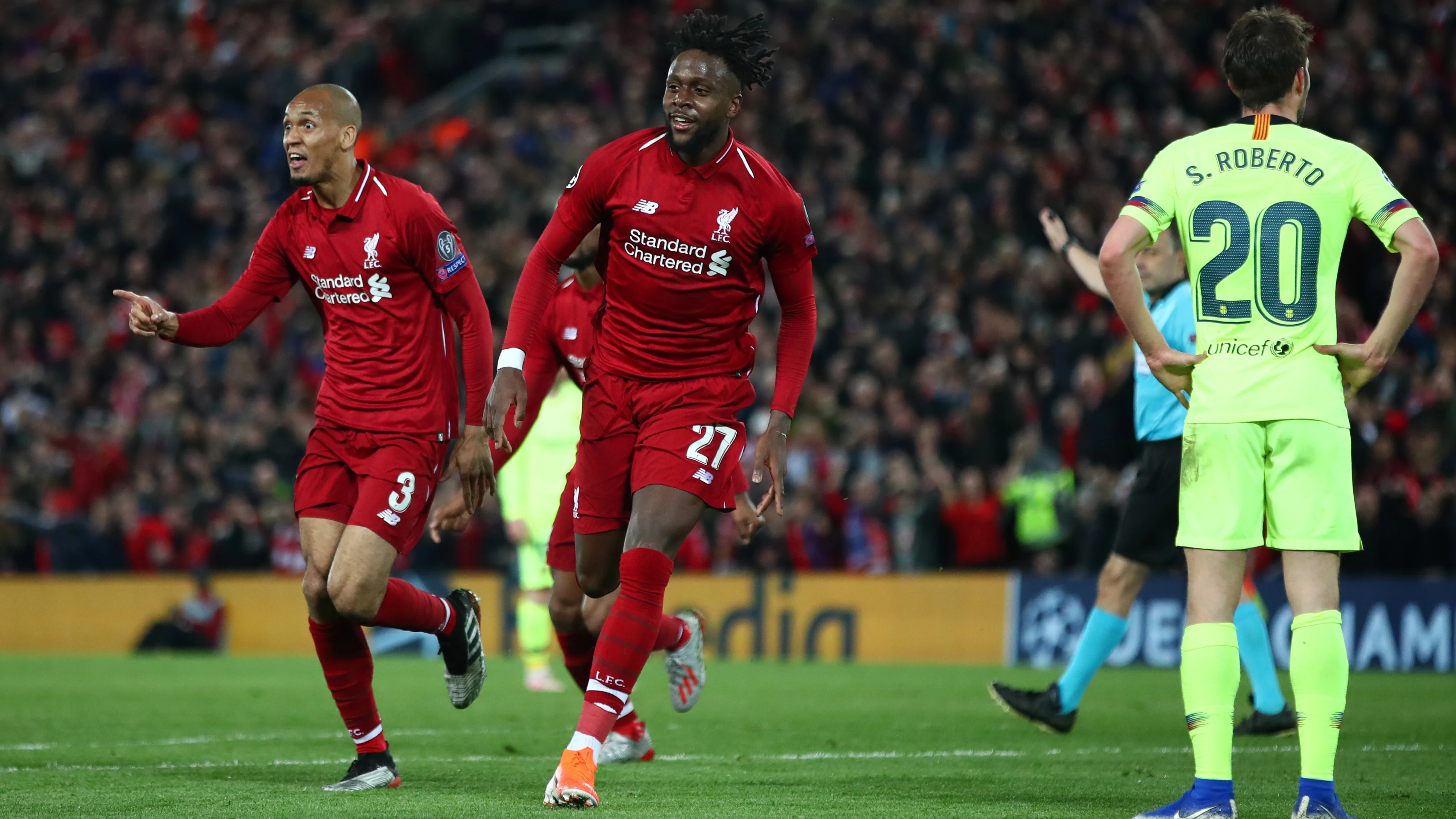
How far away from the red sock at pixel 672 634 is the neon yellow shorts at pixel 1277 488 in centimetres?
281

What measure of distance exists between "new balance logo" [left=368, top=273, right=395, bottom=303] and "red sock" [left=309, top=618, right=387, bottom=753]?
48.0 inches

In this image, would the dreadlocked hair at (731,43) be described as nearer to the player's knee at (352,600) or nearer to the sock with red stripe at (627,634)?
the sock with red stripe at (627,634)

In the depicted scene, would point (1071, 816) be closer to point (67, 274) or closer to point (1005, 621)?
point (1005, 621)

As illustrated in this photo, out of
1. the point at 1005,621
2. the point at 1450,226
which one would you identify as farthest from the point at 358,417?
the point at 1450,226

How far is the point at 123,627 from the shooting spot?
61.4 feet

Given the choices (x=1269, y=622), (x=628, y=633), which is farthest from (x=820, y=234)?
(x=628, y=633)

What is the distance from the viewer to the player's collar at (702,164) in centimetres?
599

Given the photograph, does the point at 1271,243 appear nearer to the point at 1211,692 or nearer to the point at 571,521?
the point at 1211,692

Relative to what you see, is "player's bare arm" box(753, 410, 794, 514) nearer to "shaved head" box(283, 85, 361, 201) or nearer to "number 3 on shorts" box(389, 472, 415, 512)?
"number 3 on shorts" box(389, 472, 415, 512)

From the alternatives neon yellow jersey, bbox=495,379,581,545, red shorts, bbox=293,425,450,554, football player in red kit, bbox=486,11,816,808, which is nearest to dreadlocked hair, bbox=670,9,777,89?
football player in red kit, bbox=486,11,816,808

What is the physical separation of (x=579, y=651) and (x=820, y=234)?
12.8 meters

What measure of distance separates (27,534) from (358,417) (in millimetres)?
15232

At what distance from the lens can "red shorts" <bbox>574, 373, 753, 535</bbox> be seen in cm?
587

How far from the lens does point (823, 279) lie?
19.3 m
